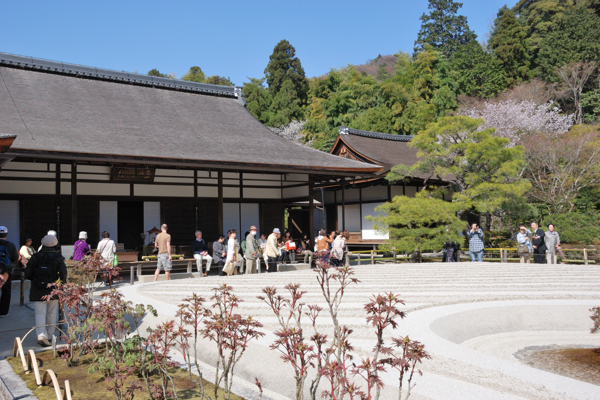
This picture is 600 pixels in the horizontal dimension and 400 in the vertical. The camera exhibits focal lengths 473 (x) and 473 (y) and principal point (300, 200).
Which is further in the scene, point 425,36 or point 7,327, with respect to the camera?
point 425,36

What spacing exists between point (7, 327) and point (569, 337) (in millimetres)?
8047

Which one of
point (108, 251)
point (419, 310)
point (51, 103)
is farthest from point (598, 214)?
point (51, 103)

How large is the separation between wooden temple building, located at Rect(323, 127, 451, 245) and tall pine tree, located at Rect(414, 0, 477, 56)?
1267 inches

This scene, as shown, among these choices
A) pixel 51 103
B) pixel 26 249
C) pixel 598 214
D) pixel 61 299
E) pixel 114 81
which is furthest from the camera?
pixel 598 214

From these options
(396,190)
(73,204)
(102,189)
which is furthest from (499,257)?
(73,204)

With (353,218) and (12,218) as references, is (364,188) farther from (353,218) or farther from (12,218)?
(12,218)

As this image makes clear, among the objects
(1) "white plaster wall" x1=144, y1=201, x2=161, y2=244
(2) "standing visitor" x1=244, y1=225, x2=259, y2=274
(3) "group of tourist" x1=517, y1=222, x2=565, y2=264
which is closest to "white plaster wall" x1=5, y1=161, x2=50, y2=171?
(1) "white plaster wall" x1=144, y1=201, x2=161, y2=244

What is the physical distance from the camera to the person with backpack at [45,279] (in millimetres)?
5688

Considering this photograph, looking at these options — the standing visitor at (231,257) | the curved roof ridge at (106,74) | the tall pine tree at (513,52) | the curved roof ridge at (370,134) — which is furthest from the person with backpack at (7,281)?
the tall pine tree at (513,52)

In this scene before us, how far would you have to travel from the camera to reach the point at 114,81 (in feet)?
53.7

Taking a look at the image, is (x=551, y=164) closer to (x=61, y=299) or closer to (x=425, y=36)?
(x=61, y=299)

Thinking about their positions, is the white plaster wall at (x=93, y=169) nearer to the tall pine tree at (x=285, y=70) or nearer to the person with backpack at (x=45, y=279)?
the person with backpack at (x=45, y=279)

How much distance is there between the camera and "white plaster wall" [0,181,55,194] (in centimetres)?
1189

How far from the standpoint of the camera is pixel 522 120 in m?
27.9
